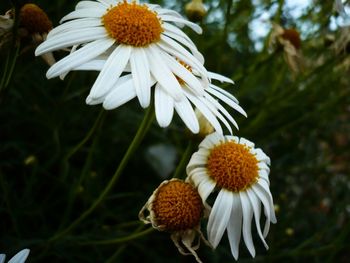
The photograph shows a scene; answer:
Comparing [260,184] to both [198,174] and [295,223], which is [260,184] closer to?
[198,174]

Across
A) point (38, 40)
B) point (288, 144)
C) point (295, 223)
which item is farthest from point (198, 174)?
point (288, 144)

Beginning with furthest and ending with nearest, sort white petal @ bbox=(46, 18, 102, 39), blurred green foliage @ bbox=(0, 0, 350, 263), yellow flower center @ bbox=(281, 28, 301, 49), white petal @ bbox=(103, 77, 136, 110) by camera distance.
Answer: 1. yellow flower center @ bbox=(281, 28, 301, 49)
2. blurred green foliage @ bbox=(0, 0, 350, 263)
3. white petal @ bbox=(46, 18, 102, 39)
4. white petal @ bbox=(103, 77, 136, 110)

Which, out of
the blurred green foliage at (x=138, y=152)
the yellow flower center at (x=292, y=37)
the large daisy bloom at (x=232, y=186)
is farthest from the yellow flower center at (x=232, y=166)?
the yellow flower center at (x=292, y=37)

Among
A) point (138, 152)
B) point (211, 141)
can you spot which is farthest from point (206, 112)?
point (138, 152)

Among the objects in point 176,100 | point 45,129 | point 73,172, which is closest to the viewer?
point 176,100

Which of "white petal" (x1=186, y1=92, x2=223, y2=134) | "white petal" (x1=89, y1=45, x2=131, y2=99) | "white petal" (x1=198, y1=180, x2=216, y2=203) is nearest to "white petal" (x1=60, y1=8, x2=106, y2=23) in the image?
"white petal" (x1=89, y1=45, x2=131, y2=99)

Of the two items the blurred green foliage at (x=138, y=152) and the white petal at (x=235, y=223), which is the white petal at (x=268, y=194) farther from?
the blurred green foliage at (x=138, y=152)

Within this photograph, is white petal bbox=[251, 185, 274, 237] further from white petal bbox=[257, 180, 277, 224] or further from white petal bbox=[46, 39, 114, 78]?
A: white petal bbox=[46, 39, 114, 78]
